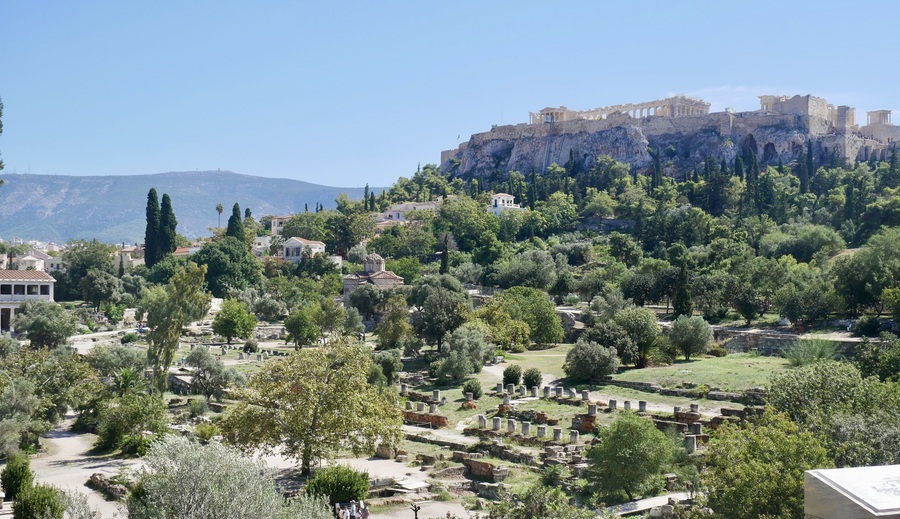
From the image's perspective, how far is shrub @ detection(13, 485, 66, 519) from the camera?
19156 millimetres

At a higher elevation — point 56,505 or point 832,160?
point 832,160

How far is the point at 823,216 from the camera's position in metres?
74.2

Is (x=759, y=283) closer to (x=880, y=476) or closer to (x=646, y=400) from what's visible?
(x=646, y=400)

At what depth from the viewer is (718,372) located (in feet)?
123

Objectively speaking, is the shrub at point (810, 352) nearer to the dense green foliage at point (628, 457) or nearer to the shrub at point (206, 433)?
the dense green foliage at point (628, 457)

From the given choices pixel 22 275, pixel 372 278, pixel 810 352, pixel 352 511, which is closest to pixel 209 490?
pixel 352 511

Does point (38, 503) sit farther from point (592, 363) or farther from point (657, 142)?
point (657, 142)

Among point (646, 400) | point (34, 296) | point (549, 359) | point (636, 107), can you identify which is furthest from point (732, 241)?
point (636, 107)

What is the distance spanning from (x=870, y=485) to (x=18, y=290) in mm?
62962

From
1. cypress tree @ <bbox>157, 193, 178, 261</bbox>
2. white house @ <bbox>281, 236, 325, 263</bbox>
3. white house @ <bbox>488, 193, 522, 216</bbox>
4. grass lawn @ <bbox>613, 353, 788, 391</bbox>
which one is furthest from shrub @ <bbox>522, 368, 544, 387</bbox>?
white house @ <bbox>488, 193, 522, 216</bbox>

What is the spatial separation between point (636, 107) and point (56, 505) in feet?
391

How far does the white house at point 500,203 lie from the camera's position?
9744 cm

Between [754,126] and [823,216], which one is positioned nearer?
[823,216]

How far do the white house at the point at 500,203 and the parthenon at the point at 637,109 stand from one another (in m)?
31.7
